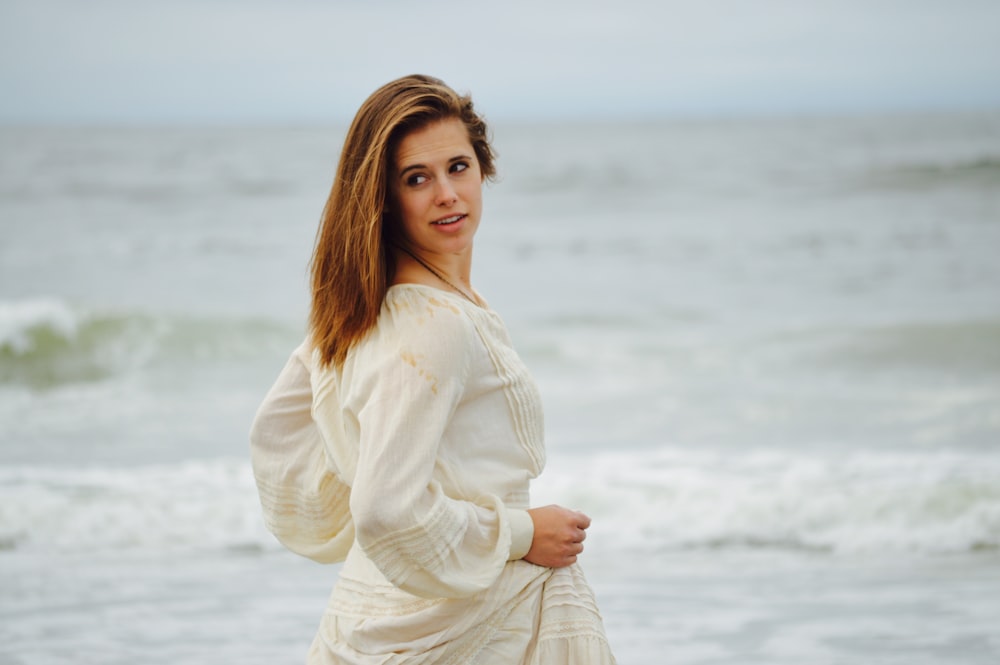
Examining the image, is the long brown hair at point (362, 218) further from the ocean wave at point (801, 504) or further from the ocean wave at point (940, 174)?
the ocean wave at point (940, 174)

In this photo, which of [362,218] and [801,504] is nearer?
[362,218]

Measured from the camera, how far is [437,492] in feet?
5.54

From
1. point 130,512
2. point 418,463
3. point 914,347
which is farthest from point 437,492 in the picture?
point 914,347

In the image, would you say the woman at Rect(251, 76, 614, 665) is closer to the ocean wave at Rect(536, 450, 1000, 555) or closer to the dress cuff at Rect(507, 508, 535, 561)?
the dress cuff at Rect(507, 508, 535, 561)

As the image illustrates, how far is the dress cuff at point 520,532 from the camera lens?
1.79 meters

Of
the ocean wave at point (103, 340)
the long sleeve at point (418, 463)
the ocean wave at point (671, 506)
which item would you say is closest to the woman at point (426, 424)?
the long sleeve at point (418, 463)

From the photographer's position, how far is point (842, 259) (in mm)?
15938

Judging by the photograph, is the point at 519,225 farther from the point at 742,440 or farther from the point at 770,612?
the point at 770,612

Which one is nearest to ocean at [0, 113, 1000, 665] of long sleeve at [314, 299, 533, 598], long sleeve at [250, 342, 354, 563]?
long sleeve at [250, 342, 354, 563]

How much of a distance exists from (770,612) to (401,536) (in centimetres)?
333

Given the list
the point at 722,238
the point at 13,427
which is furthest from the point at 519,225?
the point at 13,427

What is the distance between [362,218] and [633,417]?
6.78 metres

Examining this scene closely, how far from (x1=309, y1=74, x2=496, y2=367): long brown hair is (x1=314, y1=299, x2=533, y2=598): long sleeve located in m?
0.05

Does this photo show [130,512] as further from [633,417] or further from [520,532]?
[520,532]
